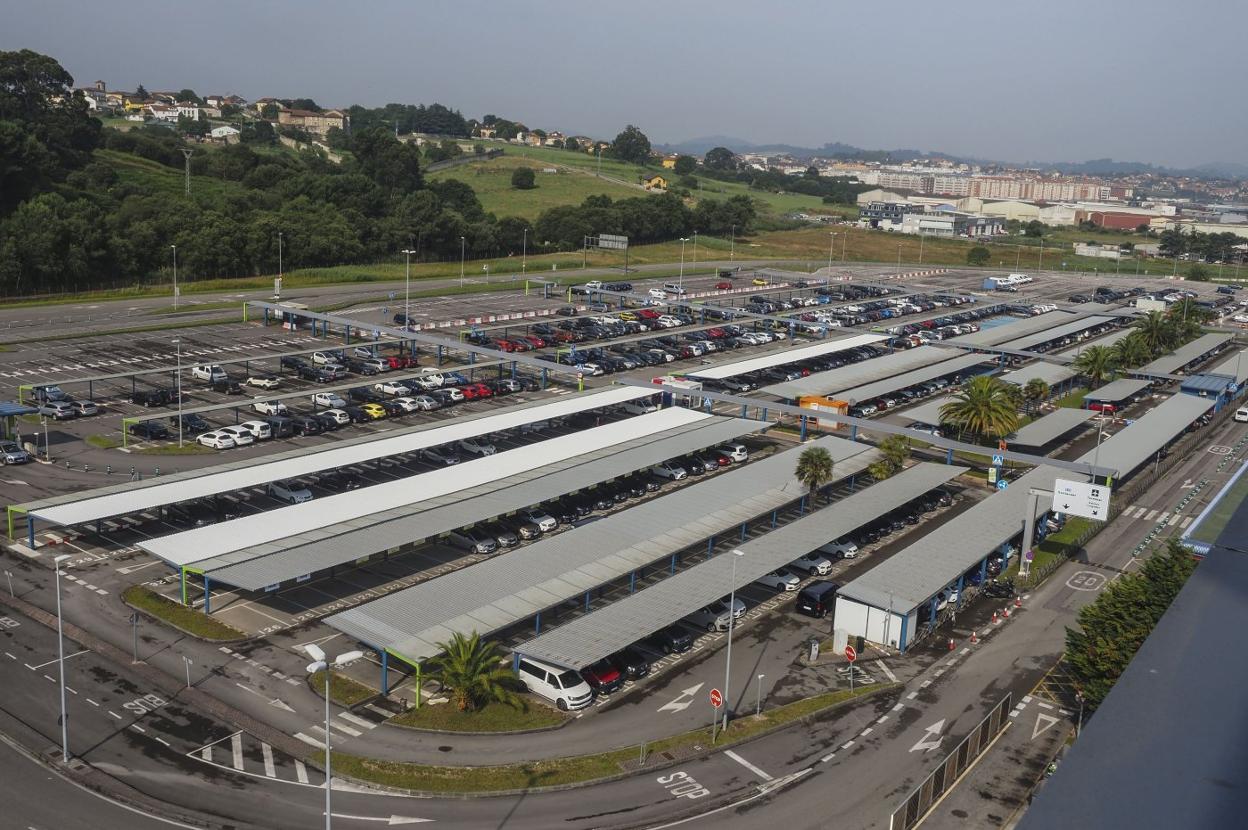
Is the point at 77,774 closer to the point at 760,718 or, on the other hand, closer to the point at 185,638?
the point at 185,638

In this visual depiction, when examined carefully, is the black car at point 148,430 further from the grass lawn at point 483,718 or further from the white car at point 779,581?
the white car at point 779,581

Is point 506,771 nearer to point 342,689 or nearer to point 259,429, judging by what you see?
point 342,689

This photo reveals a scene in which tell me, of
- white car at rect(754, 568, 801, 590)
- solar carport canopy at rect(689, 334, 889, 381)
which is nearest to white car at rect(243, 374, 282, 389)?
solar carport canopy at rect(689, 334, 889, 381)

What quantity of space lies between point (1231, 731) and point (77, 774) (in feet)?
84.3

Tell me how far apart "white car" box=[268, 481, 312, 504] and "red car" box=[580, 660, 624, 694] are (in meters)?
18.6

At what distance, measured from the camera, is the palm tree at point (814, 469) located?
145 ft

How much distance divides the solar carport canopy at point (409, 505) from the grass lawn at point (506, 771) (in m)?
8.79

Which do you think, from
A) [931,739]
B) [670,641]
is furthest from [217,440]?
[931,739]

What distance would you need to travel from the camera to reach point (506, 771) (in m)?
25.6

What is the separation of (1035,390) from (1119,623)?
1622 inches

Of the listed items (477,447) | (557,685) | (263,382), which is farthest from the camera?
(263,382)

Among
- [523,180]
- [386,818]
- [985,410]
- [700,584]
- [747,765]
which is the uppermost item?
[523,180]

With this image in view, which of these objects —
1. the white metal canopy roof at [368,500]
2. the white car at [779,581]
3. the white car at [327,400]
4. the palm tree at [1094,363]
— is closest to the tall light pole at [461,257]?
the white car at [327,400]

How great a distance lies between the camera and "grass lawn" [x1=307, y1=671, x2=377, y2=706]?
28.7 m
